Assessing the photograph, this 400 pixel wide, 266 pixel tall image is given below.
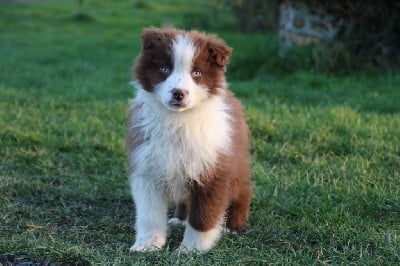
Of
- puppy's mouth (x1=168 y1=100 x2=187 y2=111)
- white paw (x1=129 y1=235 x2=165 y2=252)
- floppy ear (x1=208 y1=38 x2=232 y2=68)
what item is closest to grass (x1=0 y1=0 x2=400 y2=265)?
white paw (x1=129 y1=235 x2=165 y2=252)

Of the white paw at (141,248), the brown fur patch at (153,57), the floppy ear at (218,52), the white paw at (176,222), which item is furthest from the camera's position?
the white paw at (176,222)

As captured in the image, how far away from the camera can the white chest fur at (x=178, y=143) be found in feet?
15.0

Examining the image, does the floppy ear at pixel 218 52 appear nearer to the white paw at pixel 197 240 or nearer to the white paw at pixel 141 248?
the white paw at pixel 197 240

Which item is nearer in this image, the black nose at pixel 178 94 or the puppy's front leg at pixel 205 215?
the black nose at pixel 178 94

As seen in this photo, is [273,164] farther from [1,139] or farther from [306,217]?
[1,139]

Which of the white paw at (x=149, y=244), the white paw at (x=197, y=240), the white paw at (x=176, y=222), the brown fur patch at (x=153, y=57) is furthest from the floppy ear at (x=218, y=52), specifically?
the white paw at (x=176, y=222)

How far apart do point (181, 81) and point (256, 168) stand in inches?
88.0

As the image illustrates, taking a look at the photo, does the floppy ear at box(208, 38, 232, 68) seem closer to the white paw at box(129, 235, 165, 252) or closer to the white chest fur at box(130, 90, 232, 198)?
the white chest fur at box(130, 90, 232, 198)

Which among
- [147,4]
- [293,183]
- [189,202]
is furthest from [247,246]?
[147,4]

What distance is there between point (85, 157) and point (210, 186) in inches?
95.7

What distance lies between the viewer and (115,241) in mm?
4918

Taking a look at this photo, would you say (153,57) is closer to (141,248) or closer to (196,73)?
(196,73)

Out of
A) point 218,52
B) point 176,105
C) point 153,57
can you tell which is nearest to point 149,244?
point 176,105

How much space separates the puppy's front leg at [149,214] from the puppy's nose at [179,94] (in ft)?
2.21
